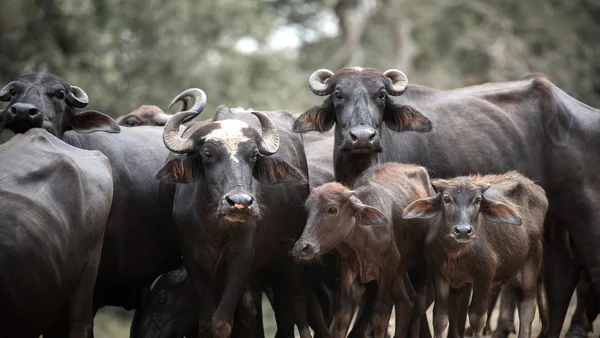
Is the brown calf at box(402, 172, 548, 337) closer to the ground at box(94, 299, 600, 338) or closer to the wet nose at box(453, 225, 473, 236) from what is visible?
the wet nose at box(453, 225, 473, 236)

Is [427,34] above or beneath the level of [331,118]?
beneath

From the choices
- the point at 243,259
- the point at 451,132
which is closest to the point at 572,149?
the point at 451,132

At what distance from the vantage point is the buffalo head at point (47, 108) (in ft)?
37.0

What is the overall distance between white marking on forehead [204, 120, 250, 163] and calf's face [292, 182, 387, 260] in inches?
35.8

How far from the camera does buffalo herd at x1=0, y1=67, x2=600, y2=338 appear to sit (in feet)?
33.2

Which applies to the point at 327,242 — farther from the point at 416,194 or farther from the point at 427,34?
the point at 427,34

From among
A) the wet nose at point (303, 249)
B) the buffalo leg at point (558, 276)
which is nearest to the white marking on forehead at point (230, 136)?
the wet nose at point (303, 249)

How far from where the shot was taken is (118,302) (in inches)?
524

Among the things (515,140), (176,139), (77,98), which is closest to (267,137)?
(176,139)

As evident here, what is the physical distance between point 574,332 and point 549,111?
275cm

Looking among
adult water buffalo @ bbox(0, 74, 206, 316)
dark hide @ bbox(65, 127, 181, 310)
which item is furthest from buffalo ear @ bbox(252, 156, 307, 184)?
dark hide @ bbox(65, 127, 181, 310)

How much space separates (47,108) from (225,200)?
2.50 m

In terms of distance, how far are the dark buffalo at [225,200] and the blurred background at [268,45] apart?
27.4 feet

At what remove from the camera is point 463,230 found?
34.2 ft
